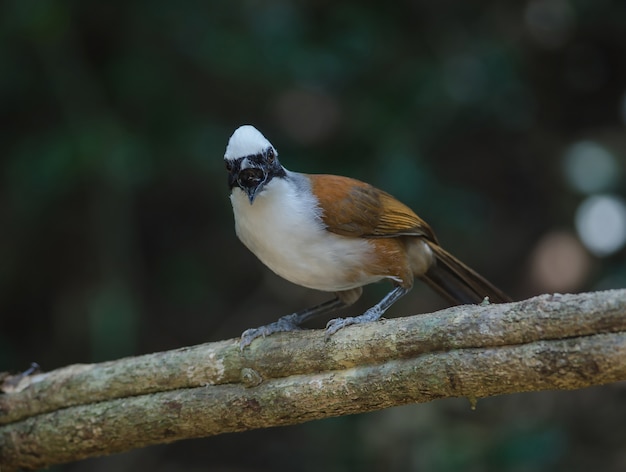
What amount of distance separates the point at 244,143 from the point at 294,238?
47cm

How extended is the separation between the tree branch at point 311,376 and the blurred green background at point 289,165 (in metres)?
1.81

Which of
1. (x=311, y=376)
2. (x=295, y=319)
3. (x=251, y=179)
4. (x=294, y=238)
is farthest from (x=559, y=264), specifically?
(x=311, y=376)

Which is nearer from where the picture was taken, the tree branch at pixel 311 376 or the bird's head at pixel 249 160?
the tree branch at pixel 311 376

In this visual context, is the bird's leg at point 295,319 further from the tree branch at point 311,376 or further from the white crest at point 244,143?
the white crest at point 244,143

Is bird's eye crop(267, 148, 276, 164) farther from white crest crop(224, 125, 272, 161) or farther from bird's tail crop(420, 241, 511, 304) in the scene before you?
bird's tail crop(420, 241, 511, 304)

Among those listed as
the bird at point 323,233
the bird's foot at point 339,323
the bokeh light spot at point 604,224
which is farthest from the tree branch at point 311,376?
the bokeh light spot at point 604,224

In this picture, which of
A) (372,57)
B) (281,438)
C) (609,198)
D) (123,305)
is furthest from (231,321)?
(609,198)

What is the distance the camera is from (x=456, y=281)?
14.4 feet

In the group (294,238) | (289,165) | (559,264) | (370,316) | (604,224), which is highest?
(289,165)

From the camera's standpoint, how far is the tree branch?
2.74m

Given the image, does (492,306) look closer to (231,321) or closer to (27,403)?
(27,403)

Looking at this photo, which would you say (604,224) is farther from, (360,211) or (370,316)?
(370,316)

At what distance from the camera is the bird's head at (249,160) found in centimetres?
370

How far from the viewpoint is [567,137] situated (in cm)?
729
